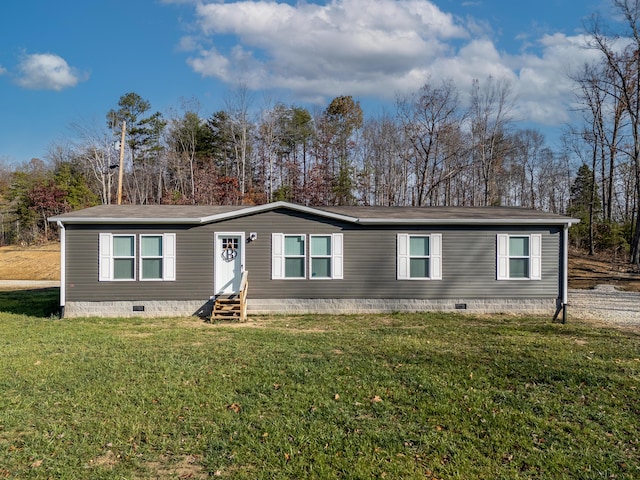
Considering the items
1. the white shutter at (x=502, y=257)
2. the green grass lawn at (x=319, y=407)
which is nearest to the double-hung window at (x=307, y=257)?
the green grass lawn at (x=319, y=407)

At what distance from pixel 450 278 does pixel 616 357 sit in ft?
17.1

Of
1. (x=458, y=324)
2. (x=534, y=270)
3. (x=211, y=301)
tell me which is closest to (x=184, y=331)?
(x=211, y=301)

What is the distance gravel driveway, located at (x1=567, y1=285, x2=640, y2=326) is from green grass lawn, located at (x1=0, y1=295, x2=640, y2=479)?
3139mm

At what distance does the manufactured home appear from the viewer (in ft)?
37.8

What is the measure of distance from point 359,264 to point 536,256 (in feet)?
16.9

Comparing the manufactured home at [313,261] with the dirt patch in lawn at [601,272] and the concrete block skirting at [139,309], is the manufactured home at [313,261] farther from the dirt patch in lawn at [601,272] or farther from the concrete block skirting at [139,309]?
the dirt patch in lawn at [601,272]

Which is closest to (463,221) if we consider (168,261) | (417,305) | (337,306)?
(417,305)

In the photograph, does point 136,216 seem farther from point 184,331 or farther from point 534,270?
point 534,270

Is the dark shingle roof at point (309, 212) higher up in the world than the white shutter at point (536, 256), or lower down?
higher up

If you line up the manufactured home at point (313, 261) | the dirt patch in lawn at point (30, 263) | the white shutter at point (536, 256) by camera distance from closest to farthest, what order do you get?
1. the manufactured home at point (313, 261)
2. the white shutter at point (536, 256)
3. the dirt patch in lawn at point (30, 263)

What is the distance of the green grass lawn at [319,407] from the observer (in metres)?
3.70

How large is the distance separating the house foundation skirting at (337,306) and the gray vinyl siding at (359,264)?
0.50 ft

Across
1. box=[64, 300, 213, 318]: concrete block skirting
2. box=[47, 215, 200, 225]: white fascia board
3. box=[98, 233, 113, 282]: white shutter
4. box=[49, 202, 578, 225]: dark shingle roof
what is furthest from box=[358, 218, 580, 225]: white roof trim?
box=[98, 233, 113, 282]: white shutter

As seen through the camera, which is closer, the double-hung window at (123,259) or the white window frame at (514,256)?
the double-hung window at (123,259)
